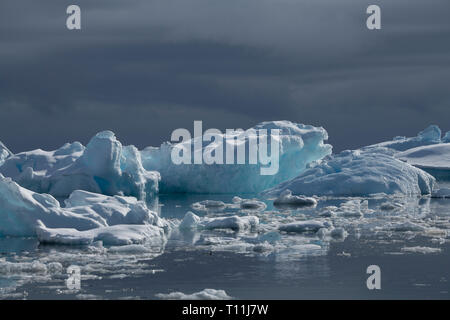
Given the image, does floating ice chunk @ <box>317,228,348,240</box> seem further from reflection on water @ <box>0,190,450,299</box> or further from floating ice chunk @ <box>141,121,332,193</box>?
floating ice chunk @ <box>141,121,332,193</box>

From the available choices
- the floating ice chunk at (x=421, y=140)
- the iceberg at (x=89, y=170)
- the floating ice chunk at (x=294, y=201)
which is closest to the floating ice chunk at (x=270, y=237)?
the floating ice chunk at (x=294, y=201)

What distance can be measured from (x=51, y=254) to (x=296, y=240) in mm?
5459

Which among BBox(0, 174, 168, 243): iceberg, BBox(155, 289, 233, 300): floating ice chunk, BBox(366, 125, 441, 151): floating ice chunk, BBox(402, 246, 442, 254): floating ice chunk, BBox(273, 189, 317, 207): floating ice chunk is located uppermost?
BBox(366, 125, 441, 151): floating ice chunk

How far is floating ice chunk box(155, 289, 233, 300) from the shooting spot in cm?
1017

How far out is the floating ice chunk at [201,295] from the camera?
10172mm

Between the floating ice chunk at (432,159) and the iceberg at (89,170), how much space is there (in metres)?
18.8

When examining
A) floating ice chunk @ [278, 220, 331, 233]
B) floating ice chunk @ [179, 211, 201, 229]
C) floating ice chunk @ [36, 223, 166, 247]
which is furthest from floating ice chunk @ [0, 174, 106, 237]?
floating ice chunk @ [278, 220, 331, 233]

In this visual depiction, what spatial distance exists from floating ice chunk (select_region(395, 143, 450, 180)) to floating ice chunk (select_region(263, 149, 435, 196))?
14.0m

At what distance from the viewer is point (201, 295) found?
33.4 feet

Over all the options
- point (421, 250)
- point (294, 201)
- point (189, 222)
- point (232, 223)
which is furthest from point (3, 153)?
point (421, 250)

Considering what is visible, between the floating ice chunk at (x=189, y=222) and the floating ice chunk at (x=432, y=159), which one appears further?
the floating ice chunk at (x=432, y=159)

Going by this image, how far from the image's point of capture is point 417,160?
48.4 meters

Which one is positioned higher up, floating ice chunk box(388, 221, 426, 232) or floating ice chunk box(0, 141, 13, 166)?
floating ice chunk box(0, 141, 13, 166)

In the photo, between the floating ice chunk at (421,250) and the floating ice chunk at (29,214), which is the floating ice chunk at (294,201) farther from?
the floating ice chunk at (421,250)
